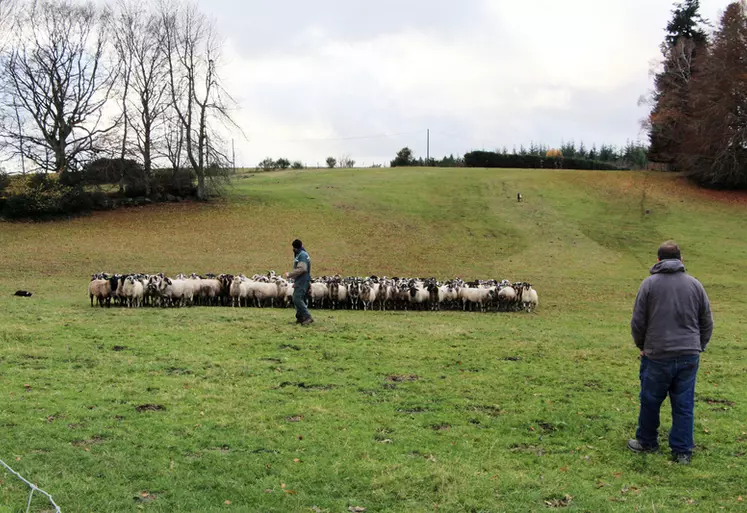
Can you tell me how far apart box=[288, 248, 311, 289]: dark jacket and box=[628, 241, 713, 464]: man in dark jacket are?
886 centimetres

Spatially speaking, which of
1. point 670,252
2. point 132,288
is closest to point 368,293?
point 132,288

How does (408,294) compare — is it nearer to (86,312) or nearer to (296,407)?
(86,312)

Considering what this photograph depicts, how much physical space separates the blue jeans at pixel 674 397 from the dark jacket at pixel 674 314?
0.44ft

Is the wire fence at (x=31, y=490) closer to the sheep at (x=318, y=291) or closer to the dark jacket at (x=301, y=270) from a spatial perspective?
the dark jacket at (x=301, y=270)

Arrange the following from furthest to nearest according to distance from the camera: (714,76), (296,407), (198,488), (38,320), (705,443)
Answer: (714,76), (38,320), (296,407), (705,443), (198,488)

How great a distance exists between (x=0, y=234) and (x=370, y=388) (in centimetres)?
3133

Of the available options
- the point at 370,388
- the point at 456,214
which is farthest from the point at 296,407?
the point at 456,214

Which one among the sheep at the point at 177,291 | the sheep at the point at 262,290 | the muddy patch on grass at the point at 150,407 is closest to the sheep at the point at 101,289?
the sheep at the point at 177,291

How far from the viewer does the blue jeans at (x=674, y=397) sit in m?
6.83

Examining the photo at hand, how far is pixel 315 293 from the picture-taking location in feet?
60.7

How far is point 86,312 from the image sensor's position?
52.2 ft

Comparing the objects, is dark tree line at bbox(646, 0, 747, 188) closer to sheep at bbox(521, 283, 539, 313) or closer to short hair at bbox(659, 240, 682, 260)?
sheep at bbox(521, 283, 539, 313)

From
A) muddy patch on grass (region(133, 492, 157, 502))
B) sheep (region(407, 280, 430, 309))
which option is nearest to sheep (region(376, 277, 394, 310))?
sheep (region(407, 280, 430, 309))

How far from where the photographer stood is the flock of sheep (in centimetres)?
1753
